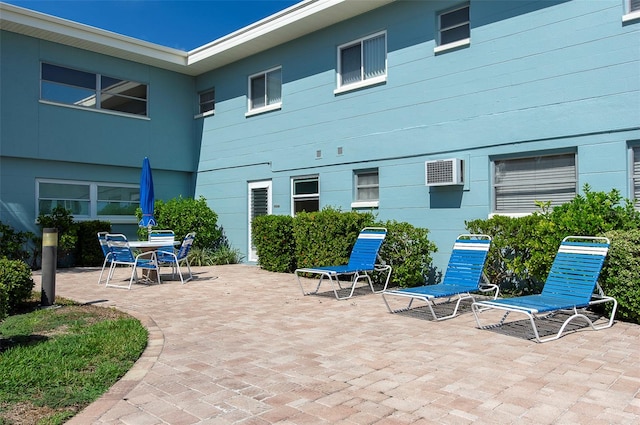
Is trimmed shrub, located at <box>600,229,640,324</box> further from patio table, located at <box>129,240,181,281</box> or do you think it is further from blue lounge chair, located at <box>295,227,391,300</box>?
patio table, located at <box>129,240,181,281</box>

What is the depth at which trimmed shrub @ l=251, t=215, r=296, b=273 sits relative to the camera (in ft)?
38.0

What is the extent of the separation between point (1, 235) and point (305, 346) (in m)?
10.4

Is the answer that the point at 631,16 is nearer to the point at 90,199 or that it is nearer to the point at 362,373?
the point at 362,373

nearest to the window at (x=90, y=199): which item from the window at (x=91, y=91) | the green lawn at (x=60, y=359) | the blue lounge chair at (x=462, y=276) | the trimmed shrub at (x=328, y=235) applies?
the window at (x=91, y=91)

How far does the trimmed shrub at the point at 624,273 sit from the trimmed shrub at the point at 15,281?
7546mm

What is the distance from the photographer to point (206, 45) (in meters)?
14.3

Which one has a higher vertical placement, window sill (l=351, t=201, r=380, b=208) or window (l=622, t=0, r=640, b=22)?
window (l=622, t=0, r=640, b=22)

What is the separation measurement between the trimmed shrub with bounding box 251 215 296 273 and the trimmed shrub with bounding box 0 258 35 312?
18.1 ft

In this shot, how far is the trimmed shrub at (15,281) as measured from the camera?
21.8ft

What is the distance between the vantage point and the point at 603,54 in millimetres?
7742

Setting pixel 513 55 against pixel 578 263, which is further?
pixel 513 55

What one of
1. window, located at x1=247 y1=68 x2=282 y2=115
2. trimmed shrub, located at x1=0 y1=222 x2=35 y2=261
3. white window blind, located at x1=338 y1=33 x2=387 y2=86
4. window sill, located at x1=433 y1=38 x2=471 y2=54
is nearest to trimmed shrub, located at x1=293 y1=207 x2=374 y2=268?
white window blind, located at x1=338 y1=33 x2=387 y2=86

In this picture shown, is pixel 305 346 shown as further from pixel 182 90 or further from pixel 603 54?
pixel 182 90

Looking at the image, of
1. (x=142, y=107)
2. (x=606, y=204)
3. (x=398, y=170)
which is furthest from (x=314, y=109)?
(x=606, y=204)
